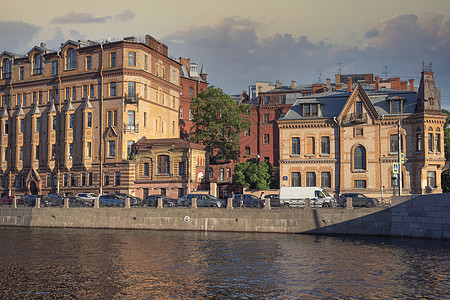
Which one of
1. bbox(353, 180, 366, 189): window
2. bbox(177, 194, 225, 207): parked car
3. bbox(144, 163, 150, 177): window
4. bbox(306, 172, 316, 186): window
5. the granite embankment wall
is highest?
bbox(144, 163, 150, 177): window

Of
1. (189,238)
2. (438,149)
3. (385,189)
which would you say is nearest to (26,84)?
(189,238)

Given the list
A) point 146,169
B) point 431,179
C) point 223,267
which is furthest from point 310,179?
point 223,267

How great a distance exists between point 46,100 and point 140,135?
1633 centimetres

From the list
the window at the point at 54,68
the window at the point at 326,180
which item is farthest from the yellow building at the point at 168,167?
the window at the point at 54,68

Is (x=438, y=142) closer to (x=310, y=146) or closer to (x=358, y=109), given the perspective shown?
(x=358, y=109)

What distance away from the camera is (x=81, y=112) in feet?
250

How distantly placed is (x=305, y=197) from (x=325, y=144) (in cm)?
1657

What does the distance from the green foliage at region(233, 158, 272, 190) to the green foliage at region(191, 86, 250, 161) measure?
332 inches

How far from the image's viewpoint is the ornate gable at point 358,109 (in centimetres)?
6775

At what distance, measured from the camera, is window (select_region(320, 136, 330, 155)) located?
69438mm

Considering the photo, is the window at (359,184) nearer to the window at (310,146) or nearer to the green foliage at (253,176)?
the window at (310,146)

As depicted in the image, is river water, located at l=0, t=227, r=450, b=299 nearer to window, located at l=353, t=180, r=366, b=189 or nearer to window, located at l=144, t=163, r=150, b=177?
window, located at l=353, t=180, r=366, b=189

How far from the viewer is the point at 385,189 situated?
66438 millimetres

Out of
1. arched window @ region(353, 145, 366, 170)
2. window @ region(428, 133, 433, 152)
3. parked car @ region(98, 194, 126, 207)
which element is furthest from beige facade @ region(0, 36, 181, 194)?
window @ region(428, 133, 433, 152)
